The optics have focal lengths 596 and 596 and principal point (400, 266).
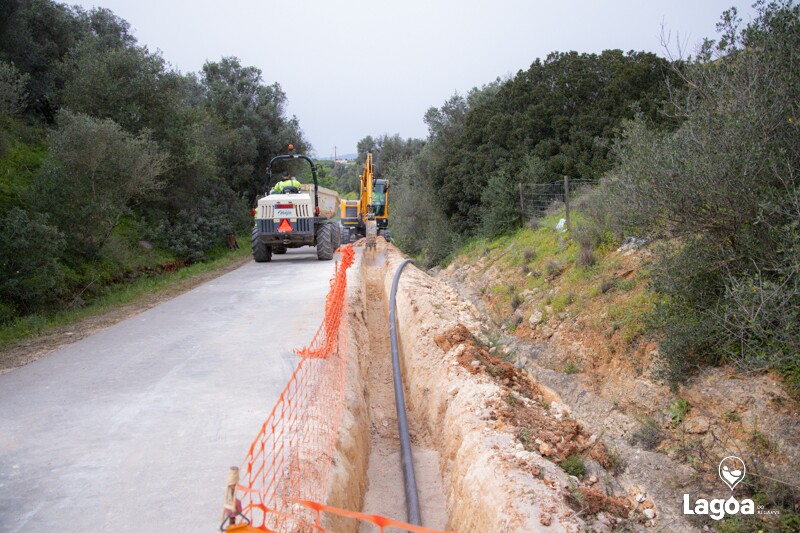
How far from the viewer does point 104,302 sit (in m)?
13.2

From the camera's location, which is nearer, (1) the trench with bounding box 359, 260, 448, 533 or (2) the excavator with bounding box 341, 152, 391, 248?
(1) the trench with bounding box 359, 260, 448, 533

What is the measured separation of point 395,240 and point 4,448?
30559 mm

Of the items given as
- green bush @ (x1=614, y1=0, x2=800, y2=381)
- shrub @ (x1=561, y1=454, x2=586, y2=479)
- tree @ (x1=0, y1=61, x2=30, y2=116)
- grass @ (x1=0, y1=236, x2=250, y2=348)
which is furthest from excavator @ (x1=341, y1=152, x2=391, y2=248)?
shrub @ (x1=561, y1=454, x2=586, y2=479)

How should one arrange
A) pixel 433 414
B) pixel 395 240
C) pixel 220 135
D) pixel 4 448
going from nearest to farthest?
pixel 4 448, pixel 433 414, pixel 220 135, pixel 395 240

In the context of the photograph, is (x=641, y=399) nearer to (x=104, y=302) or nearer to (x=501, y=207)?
(x=104, y=302)

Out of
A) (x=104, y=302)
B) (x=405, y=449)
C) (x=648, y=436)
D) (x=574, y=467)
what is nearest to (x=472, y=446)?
(x=574, y=467)

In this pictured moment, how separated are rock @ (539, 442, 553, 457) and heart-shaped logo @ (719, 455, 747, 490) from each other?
5.64ft

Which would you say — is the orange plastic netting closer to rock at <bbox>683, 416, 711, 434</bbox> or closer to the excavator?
rock at <bbox>683, 416, 711, 434</bbox>

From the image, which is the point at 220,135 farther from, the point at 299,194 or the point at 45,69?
the point at 299,194

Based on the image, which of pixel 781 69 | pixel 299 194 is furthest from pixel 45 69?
pixel 781 69

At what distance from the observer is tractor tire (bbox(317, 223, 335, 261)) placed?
19.8 metres

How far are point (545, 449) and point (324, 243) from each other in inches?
573

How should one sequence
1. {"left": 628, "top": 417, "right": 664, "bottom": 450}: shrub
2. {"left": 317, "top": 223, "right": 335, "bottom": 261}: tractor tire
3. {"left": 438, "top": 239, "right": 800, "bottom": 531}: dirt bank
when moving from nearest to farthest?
1. {"left": 438, "top": 239, "right": 800, "bottom": 531}: dirt bank
2. {"left": 628, "top": 417, "right": 664, "bottom": 450}: shrub
3. {"left": 317, "top": 223, "right": 335, "bottom": 261}: tractor tire

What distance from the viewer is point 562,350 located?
10.9 meters
